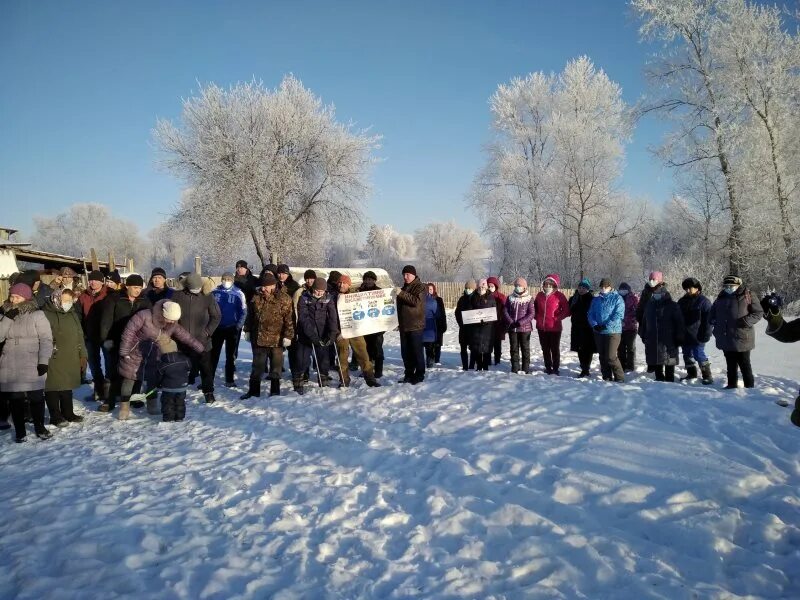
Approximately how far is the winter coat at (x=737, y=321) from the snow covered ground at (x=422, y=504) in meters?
1.35

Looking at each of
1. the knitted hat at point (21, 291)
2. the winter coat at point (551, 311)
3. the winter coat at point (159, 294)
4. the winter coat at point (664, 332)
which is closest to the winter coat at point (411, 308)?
the winter coat at point (551, 311)

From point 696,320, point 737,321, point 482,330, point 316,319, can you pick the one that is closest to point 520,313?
point 482,330

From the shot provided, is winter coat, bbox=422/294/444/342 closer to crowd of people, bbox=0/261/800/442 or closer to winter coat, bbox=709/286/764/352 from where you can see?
crowd of people, bbox=0/261/800/442

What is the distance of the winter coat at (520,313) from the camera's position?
30.4ft

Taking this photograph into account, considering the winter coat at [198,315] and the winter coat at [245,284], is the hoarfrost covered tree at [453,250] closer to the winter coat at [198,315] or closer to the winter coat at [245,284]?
the winter coat at [245,284]

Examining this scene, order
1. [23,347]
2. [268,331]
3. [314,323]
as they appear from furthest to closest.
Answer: [314,323] → [268,331] → [23,347]

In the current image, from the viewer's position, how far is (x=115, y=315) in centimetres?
751

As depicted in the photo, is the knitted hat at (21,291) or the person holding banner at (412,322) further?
the person holding banner at (412,322)

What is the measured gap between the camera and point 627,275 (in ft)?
149

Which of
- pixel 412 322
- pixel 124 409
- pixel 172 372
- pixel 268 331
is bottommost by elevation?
pixel 124 409

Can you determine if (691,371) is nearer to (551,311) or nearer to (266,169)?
(551,311)

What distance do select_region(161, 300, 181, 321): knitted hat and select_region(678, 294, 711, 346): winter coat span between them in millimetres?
8303

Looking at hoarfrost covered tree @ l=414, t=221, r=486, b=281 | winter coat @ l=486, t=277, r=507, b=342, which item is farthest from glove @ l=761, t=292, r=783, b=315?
hoarfrost covered tree @ l=414, t=221, r=486, b=281

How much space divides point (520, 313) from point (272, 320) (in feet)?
15.3
